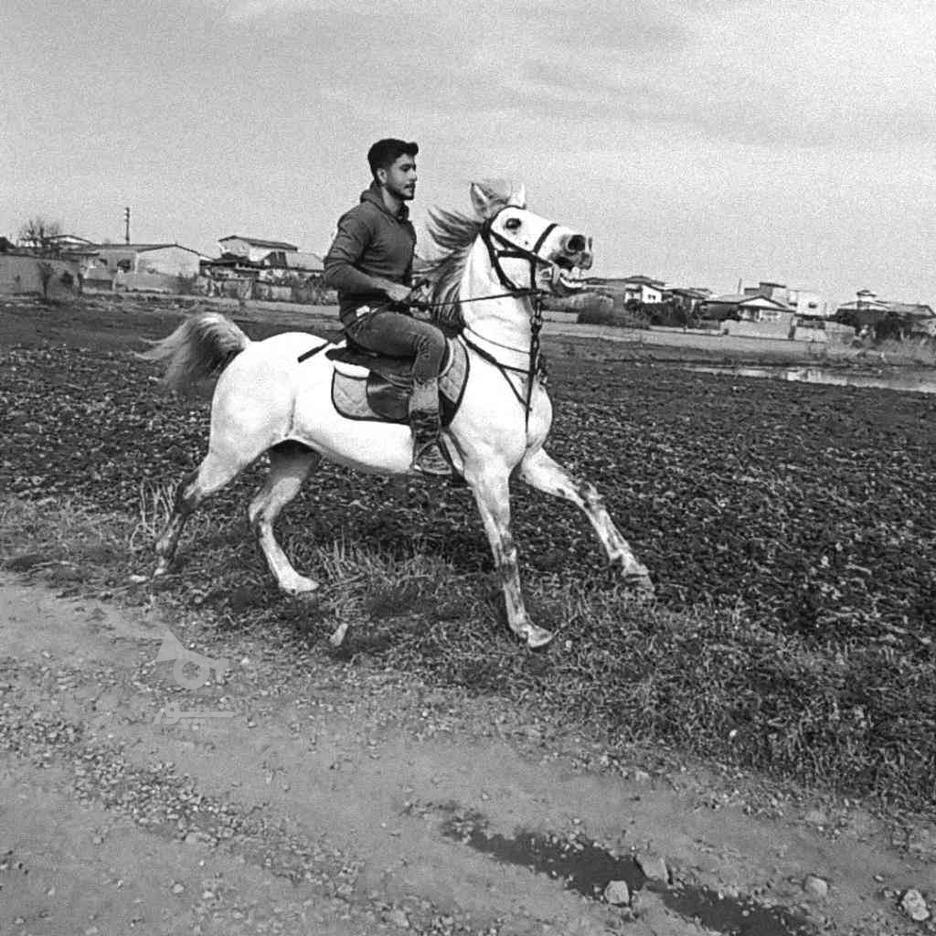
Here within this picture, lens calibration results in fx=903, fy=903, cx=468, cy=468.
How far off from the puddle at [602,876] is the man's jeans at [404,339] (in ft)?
8.30

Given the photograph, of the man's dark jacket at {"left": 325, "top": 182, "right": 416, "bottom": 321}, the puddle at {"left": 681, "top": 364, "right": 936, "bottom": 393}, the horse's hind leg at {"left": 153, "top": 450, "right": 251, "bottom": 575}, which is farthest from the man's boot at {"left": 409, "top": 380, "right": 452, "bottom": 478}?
the puddle at {"left": 681, "top": 364, "right": 936, "bottom": 393}

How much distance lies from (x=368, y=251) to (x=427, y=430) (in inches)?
44.9

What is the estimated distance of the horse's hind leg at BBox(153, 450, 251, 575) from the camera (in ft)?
20.0

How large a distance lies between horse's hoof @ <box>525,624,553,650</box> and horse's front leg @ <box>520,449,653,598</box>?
721 millimetres

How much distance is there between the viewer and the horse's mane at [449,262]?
554cm

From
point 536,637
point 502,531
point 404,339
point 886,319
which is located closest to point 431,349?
point 404,339

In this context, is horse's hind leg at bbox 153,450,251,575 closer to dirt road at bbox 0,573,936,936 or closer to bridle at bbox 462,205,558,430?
dirt road at bbox 0,573,936,936

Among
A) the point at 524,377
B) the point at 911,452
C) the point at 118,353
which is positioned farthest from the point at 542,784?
the point at 118,353

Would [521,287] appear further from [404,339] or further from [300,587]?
[300,587]

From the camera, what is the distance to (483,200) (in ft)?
17.2

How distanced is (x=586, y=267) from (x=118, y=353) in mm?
20670

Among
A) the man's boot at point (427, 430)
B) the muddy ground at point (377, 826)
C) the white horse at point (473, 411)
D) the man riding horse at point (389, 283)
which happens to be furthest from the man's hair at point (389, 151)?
the muddy ground at point (377, 826)

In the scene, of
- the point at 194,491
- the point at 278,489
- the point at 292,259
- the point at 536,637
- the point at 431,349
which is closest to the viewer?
the point at 536,637

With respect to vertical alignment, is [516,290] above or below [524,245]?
below
